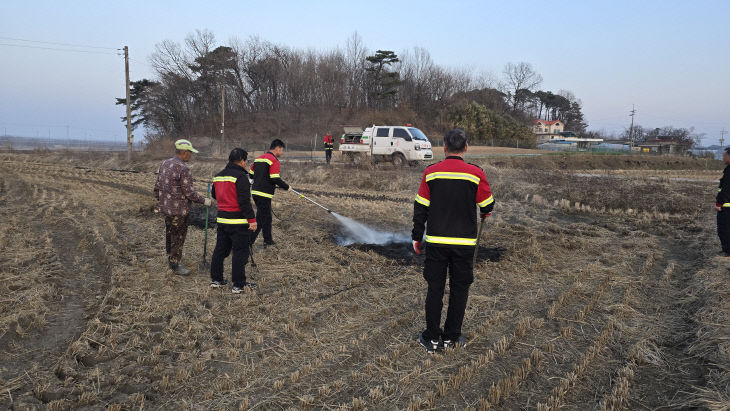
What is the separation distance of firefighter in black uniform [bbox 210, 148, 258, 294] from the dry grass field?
0.34m

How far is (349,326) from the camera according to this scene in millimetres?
4535

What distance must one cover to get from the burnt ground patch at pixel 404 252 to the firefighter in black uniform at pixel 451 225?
302 cm

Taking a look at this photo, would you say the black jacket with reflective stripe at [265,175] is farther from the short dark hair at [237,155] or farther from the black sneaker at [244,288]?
the black sneaker at [244,288]

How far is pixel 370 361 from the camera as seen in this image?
149 inches

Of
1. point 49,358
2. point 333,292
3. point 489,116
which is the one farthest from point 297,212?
point 489,116

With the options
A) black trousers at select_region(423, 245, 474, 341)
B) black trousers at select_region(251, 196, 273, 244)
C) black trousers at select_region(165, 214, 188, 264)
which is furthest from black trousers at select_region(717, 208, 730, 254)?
black trousers at select_region(165, 214, 188, 264)

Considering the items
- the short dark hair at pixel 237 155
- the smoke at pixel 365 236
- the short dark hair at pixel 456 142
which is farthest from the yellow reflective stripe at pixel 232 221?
the smoke at pixel 365 236

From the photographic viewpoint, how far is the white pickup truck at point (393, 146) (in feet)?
64.0

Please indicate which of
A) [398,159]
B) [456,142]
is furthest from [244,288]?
[398,159]

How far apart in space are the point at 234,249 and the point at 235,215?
43 centimetres

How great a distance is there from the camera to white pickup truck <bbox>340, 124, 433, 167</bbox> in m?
19.5

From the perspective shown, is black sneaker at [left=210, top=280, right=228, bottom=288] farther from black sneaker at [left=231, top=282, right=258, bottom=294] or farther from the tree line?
the tree line

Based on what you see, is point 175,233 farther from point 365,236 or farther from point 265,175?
point 365,236

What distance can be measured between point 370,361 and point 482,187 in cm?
182
